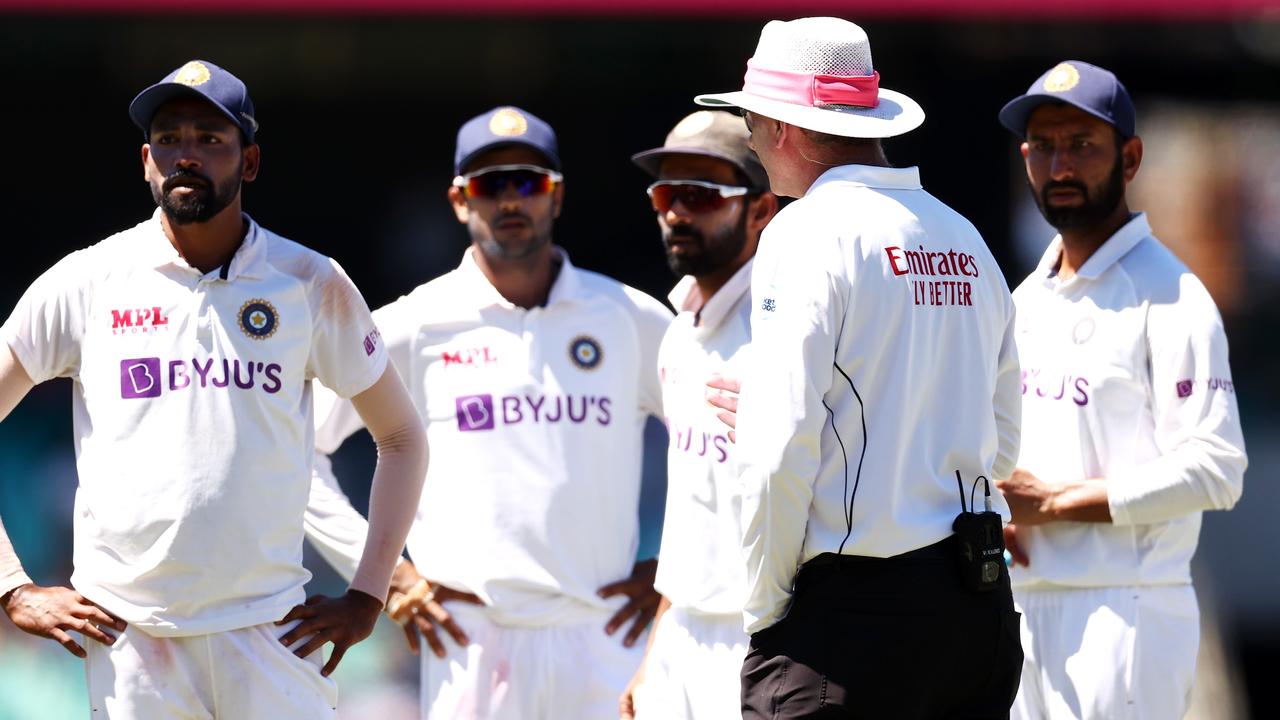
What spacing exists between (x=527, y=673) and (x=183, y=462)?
1.38 m

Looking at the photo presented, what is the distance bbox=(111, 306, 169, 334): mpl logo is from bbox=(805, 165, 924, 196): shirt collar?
4.36 feet

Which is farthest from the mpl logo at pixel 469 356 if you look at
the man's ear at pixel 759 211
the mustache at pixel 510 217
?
the man's ear at pixel 759 211

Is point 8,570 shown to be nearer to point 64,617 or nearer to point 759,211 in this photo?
point 64,617

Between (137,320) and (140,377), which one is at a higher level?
(137,320)

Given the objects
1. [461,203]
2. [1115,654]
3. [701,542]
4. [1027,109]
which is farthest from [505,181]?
[1115,654]

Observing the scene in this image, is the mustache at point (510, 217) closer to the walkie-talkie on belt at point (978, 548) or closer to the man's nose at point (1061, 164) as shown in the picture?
the man's nose at point (1061, 164)

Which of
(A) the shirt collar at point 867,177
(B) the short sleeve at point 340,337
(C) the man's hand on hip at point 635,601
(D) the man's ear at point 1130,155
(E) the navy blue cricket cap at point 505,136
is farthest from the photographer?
(E) the navy blue cricket cap at point 505,136

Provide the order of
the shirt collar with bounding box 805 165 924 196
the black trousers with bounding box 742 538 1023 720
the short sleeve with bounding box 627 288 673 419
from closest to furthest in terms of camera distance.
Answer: the black trousers with bounding box 742 538 1023 720
the shirt collar with bounding box 805 165 924 196
the short sleeve with bounding box 627 288 673 419

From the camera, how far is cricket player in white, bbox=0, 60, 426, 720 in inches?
133

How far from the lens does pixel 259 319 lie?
3523 mm

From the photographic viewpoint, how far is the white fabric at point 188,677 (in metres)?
3.39

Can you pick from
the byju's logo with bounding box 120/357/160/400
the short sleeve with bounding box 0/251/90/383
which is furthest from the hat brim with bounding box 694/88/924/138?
the short sleeve with bounding box 0/251/90/383

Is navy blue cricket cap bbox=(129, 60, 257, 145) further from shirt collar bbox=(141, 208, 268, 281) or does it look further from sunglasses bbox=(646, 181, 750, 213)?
sunglasses bbox=(646, 181, 750, 213)

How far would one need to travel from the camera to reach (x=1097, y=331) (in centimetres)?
408
